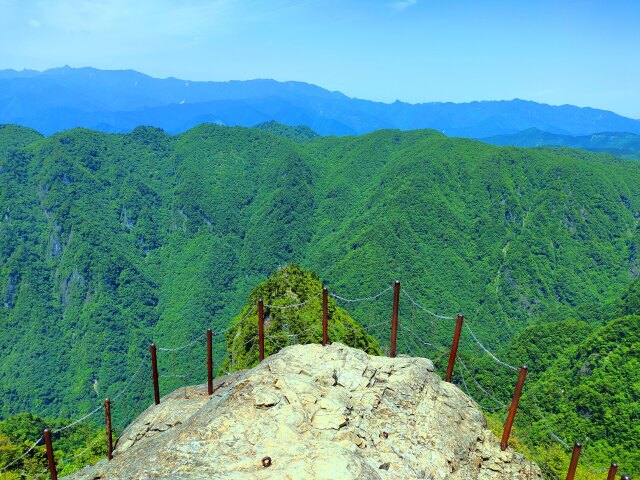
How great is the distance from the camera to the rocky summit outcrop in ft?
35.1

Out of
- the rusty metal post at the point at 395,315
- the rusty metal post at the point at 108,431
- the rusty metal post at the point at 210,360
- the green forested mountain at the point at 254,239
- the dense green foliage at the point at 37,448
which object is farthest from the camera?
the green forested mountain at the point at 254,239

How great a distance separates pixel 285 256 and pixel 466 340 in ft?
207

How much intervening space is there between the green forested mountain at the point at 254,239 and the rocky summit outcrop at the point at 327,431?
68.8 meters

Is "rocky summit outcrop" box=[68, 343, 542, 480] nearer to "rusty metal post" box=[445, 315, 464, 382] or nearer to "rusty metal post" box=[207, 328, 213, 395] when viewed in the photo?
"rusty metal post" box=[445, 315, 464, 382]

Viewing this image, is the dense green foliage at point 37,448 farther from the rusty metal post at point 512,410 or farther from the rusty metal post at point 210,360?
the rusty metal post at point 512,410

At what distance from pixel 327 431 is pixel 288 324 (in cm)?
2355

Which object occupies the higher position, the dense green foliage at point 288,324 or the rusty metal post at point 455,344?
the rusty metal post at point 455,344

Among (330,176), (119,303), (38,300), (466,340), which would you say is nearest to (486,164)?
(330,176)

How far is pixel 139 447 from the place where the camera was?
13.9m

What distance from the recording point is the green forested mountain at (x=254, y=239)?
99.1 m

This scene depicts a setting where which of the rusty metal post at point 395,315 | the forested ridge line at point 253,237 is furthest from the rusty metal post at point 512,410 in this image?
the forested ridge line at point 253,237

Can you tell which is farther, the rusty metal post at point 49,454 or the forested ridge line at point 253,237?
the forested ridge line at point 253,237

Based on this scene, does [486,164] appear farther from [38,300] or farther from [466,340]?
[38,300]

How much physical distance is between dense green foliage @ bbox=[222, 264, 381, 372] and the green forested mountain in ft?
137
